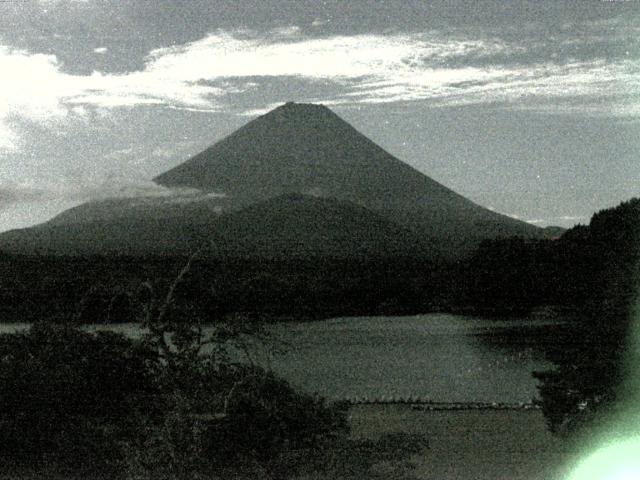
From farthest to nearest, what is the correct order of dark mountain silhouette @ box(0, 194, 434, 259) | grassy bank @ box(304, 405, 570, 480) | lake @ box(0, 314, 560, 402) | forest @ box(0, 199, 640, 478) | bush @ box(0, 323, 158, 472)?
dark mountain silhouette @ box(0, 194, 434, 259), lake @ box(0, 314, 560, 402), bush @ box(0, 323, 158, 472), grassy bank @ box(304, 405, 570, 480), forest @ box(0, 199, 640, 478)

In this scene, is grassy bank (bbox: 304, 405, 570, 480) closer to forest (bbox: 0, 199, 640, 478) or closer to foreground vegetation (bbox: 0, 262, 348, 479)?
forest (bbox: 0, 199, 640, 478)

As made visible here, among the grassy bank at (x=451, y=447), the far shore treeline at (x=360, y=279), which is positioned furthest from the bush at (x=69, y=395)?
the far shore treeline at (x=360, y=279)

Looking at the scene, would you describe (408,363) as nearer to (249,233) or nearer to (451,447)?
(451,447)

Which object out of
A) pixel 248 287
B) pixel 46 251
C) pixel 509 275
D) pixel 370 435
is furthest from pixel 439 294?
pixel 370 435

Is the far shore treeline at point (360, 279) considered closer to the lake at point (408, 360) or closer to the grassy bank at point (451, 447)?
the lake at point (408, 360)

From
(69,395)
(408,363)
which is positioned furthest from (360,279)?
(69,395)

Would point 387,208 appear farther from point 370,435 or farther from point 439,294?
point 370,435

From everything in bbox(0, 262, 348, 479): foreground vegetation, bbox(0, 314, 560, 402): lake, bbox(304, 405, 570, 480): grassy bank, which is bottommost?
bbox(0, 314, 560, 402): lake

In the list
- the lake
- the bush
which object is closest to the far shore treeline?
the lake
